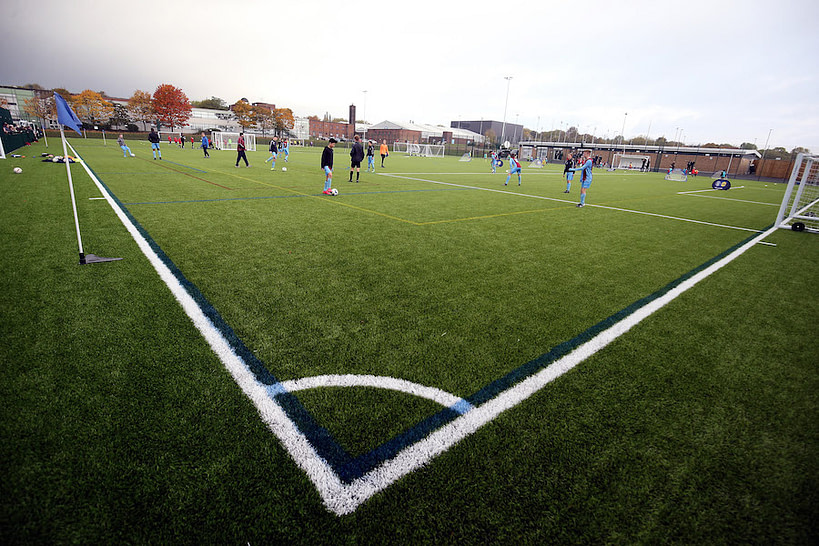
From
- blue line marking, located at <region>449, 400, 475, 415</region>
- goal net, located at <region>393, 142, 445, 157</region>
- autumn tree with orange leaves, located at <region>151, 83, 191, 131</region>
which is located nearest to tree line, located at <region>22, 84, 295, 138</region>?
autumn tree with orange leaves, located at <region>151, 83, 191, 131</region>

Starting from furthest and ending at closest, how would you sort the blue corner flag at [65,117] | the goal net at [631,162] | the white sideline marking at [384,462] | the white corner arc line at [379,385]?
the goal net at [631,162]
the blue corner flag at [65,117]
the white corner arc line at [379,385]
the white sideline marking at [384,462]

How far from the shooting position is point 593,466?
2.45 metres

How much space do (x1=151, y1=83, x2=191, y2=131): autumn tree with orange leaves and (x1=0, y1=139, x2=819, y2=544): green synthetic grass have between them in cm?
10546

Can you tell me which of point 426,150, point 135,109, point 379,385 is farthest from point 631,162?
point 135,109

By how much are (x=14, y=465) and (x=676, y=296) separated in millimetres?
7176

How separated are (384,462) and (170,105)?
113m

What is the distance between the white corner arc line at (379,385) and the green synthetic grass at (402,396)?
9 cm

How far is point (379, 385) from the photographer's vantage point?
314 cm

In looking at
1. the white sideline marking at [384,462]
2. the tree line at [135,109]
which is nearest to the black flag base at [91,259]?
the white sideline marking at [384,462]

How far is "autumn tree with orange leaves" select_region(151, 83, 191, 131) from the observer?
297 ft

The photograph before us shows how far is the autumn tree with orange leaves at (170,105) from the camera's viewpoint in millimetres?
90500

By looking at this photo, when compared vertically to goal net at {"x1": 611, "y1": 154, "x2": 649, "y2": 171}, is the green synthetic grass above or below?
below

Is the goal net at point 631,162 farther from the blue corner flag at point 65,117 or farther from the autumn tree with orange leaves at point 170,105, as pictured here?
the autumn tree with orange leaves at point 170,105

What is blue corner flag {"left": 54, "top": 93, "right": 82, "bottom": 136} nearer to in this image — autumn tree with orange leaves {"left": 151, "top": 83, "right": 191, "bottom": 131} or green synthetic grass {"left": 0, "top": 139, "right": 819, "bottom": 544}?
green synthetic grass {"left": 0, "top": 139, "right": 819, "bottom": 544}
